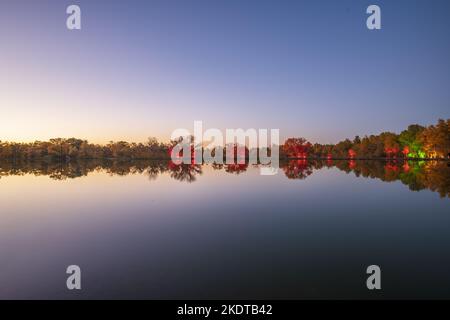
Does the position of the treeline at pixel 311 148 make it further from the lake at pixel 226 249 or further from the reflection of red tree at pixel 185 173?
the lake at pixel 226 249

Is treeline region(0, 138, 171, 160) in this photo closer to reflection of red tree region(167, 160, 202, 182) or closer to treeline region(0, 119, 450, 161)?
treeline region(0, 119, 450, 161)

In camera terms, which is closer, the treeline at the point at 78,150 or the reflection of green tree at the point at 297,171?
the reflection of green tree at the point at 297,171

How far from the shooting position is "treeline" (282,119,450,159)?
70.1 m

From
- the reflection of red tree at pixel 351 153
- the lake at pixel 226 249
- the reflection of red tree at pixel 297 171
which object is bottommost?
the lake at pixel 226 249

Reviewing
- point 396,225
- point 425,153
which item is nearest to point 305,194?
point 396,225

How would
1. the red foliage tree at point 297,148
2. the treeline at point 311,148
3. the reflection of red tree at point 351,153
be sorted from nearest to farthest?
1. the treeline at point 311,148
2. the reflection of red tree at point 351,153
3. the red foliage tree at point 297,148

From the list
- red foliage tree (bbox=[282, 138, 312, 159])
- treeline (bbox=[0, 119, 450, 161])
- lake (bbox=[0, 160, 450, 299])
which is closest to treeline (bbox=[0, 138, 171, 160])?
treeline (bbox=[0, 119, 450, 161])

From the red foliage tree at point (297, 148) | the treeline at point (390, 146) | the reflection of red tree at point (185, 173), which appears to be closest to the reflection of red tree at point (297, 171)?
the reflection of red tree at point (185, 173)

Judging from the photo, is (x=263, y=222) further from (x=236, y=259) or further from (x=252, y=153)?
(x=252, y=153)

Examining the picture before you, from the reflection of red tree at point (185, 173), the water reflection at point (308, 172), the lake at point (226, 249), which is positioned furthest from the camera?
the reflection of red tree at point (185, 173)

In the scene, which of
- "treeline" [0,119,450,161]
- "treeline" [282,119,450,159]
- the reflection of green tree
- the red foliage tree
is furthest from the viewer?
the red foliage tree

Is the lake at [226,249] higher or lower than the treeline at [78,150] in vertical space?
lower

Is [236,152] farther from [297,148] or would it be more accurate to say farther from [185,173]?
[185,173]

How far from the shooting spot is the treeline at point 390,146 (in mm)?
70125
